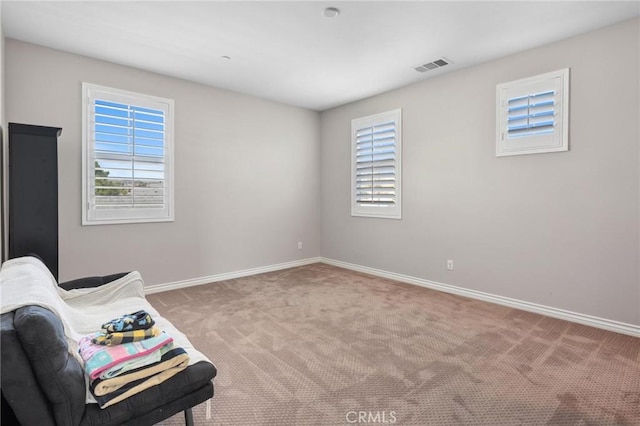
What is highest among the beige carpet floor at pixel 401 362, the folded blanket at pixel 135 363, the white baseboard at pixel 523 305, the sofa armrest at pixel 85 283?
the sofa armrest at pixel 85 283

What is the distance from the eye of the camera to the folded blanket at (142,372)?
1312mm

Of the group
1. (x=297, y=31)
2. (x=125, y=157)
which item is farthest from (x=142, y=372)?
(x=125, y=157)

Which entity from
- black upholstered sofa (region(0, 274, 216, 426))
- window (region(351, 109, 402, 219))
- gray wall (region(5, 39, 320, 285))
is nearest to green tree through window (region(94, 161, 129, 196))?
gray wall (region(5, 39, 320, 285))

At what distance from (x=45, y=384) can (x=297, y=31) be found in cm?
300

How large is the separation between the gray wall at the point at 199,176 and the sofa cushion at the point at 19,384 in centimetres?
287

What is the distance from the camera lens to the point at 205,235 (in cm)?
450

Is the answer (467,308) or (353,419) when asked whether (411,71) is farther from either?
(353,419)

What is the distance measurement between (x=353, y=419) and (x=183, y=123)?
3847 millimetres

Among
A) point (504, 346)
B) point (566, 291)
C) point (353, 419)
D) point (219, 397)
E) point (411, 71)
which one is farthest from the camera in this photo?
point (411, 71)

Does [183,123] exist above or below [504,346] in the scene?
above

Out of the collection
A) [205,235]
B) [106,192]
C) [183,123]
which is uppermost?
[183,123]

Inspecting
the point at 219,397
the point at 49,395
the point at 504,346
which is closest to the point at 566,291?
the point at 504,346

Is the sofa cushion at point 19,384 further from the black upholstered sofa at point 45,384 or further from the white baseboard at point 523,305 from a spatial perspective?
the white baseboard at point 523,305

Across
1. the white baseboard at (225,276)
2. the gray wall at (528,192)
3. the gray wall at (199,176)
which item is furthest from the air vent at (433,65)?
the white baseboard at (225,276)
